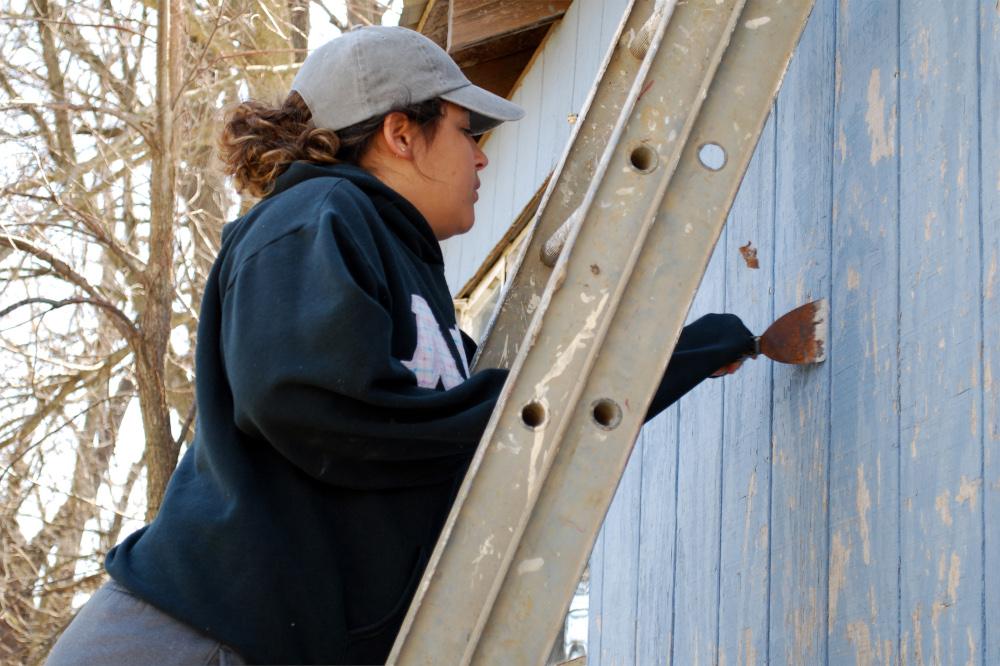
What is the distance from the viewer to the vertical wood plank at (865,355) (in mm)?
2051

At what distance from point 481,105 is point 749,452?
838mm

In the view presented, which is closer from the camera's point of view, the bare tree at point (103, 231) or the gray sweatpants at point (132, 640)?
the gray sweatpants at point (132, 640)

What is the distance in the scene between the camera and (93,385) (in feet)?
29.5

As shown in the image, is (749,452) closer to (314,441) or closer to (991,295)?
(991,295)

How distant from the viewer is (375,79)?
251cm

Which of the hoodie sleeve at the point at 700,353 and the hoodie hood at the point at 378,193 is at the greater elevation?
the hoodie hood at the point at 378,193

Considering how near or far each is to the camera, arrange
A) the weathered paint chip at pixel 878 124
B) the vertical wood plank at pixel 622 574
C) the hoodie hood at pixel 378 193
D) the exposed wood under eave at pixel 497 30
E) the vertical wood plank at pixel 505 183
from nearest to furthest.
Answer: the weathered paint chip at pixel 878 124 → the hoodie hood at pixel 378 193 → the vertical wood plank at pixel 622 574 → the exposed wood under eave at pixel 497 30 → the vertical wood plank at pixel 505 183

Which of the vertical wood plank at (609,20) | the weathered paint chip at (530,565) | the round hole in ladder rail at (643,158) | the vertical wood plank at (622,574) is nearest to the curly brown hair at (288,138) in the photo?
the round hole in ladder rail at (643,158)

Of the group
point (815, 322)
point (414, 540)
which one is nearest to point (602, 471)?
point (414, 540)

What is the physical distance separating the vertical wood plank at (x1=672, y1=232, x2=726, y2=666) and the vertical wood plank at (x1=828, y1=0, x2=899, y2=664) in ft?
1.87

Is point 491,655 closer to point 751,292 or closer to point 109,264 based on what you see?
point 751,292

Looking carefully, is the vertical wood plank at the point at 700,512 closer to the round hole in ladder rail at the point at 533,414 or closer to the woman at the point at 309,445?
the woman at the point at 309,445

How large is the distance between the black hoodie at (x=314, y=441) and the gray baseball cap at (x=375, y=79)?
0.28 m

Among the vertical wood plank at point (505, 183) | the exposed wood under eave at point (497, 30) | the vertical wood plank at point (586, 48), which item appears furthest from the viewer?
the vertical wood plank at point (505, 183)
